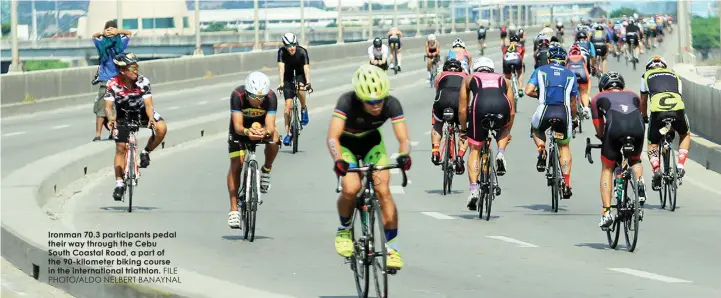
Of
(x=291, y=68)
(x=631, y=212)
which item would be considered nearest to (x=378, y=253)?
(x=631, y=212)

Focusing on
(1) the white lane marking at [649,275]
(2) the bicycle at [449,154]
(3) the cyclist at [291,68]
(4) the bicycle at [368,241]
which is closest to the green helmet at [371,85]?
(4) the bicycle at [368,241]

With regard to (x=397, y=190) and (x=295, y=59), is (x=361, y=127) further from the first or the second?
(x=295, y=59)

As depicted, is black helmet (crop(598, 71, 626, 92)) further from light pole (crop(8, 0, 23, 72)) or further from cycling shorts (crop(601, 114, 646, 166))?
light pole (crop(8, 0, 23, 72))

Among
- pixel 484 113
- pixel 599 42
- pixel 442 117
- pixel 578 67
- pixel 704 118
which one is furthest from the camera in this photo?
pixel 599 42

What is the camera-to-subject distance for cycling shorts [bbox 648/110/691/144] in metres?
17.8

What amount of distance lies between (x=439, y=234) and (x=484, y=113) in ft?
6.56

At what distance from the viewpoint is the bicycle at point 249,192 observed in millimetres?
13984

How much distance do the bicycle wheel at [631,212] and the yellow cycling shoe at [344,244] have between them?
3.70 meters

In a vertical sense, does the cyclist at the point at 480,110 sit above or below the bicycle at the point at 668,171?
above

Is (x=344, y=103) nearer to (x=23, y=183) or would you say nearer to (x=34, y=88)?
(x=23, y=183)

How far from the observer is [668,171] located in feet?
57.6

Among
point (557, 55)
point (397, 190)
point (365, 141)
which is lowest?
point (397, 190)

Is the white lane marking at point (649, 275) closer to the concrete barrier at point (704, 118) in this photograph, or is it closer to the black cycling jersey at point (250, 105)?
the black cycling jersey at point (250, 105)

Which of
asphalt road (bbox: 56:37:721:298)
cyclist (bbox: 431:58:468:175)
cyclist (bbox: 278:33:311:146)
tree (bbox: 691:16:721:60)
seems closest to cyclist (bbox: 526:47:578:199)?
asphalt road (bbox: 56:37:721:298)
